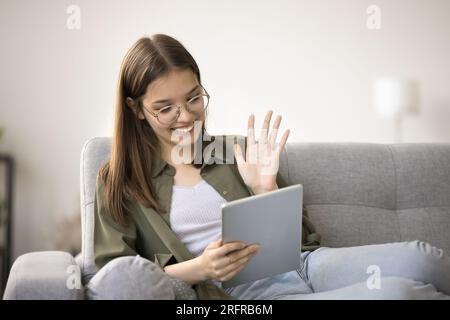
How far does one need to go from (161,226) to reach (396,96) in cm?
234

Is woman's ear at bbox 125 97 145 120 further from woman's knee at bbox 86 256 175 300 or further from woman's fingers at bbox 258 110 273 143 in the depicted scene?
woman's knee at bbox 86 256 175 300

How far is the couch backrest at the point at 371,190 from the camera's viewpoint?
6.37 ft

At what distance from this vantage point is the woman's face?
1.62m

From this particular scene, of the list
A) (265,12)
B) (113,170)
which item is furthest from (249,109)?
(113,170)

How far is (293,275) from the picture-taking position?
1.56 meters

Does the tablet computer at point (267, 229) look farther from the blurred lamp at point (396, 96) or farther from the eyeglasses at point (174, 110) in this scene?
the blurred lamp at point (396, 96)

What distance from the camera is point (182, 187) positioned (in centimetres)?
169

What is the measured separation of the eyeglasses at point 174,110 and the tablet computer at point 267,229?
396mm

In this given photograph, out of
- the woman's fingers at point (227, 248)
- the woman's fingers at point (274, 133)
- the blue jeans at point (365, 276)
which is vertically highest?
the woman's fingers at point (274, 133)

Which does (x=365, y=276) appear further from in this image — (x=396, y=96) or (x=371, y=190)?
(x=396, y=96)

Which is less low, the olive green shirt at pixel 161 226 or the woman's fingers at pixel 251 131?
the woman's fingers at pixel 251 131

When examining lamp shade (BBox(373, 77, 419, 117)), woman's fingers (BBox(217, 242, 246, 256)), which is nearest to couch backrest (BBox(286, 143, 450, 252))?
woman's fingers (BBox(217, 242, 246, 256))

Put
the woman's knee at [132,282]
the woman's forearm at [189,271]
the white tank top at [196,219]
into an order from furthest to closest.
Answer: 1. the white tank top at [196,219]
2. the woman's forearm at [189,271]
3. the woman's knee at [132,282]

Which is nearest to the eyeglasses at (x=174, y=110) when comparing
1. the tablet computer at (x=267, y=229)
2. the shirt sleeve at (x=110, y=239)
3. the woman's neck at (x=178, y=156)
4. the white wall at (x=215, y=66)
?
the woman's neck at (x=178, y=156)
